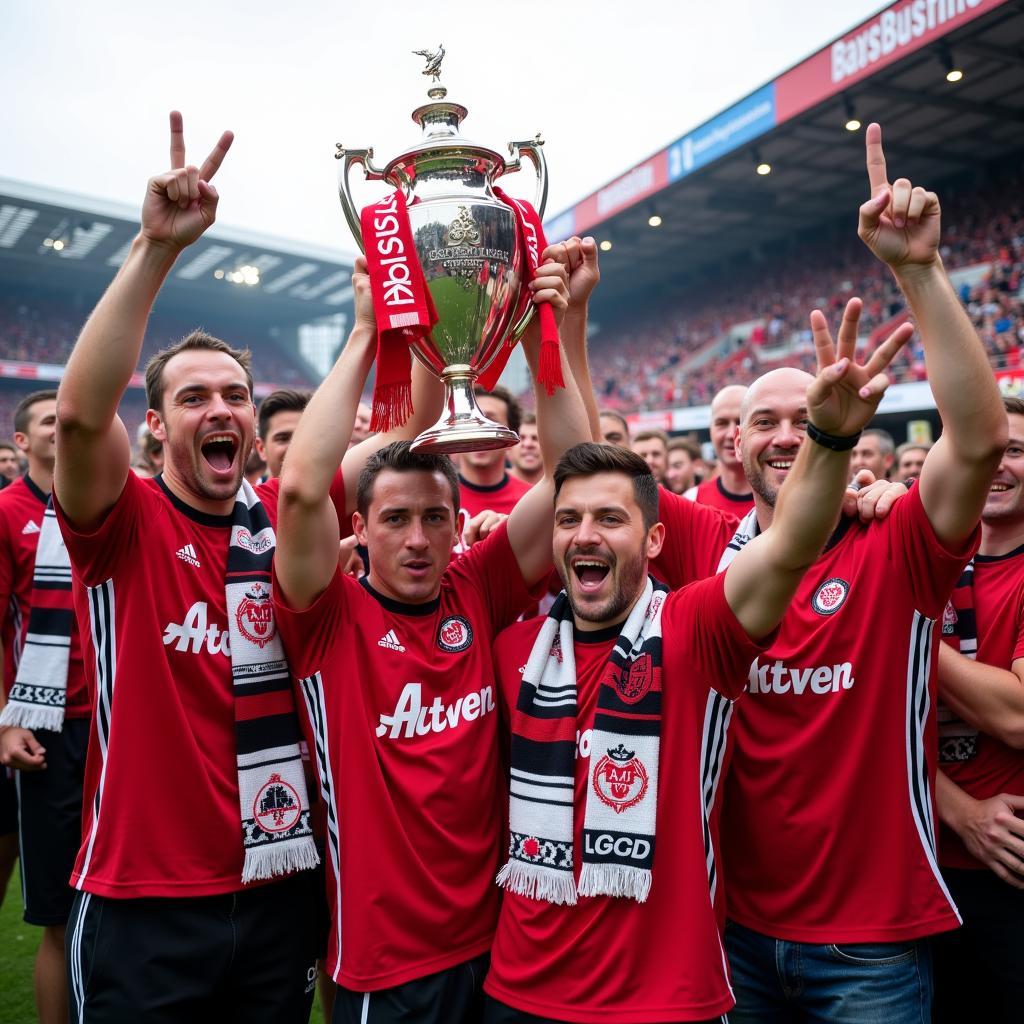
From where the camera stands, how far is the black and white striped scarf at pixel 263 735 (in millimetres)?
2141

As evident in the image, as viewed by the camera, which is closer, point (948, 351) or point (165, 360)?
point (948, 351)

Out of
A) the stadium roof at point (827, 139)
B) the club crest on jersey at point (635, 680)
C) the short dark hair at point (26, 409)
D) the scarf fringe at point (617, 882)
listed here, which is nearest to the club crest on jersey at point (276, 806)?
the scarf fringe at point (617, 882)

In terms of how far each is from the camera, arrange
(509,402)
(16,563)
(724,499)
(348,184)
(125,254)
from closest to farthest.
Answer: (348,184)
(16,563)
(724,499)
(509,402)
(125,254)

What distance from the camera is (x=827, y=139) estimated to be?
17.0 metres

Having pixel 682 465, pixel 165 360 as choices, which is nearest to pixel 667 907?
pixel 165 360

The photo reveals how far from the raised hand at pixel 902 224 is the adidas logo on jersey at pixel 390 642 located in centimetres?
142

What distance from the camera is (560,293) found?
234 cm

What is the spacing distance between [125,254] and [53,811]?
82.0ft

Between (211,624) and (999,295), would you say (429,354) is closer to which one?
(211,624)

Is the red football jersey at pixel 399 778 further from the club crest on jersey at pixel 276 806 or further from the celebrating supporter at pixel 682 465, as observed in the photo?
the celebrating supporter at pixel 682 465

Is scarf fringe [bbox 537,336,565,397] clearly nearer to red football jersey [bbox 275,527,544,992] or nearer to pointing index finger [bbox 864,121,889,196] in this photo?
red football jersey [bbox 275,527,544,992]

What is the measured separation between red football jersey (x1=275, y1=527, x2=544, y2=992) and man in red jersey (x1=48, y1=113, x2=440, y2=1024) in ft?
0.50

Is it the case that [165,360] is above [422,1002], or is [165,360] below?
above

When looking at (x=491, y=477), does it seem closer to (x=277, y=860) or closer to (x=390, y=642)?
(x=390, y=642)
